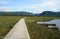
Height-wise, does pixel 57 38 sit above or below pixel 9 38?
below

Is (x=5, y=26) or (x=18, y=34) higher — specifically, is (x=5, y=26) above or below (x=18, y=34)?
below

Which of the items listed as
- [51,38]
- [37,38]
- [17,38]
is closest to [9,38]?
[17,38]

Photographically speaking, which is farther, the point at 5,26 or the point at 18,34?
the point at 5,26

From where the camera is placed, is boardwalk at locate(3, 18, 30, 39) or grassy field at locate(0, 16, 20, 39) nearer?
boardwalk at locate(3, 18, 30, 39)

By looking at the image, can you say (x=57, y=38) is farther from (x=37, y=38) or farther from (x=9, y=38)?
(x=9, y=38)

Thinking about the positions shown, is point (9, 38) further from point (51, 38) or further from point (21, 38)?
point (51, 38)

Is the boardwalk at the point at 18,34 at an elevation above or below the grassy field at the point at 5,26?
above

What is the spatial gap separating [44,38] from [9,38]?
4051mm

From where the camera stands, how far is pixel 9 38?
17.4 meters

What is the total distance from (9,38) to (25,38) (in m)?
1.48

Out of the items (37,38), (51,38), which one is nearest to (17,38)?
(37,38)

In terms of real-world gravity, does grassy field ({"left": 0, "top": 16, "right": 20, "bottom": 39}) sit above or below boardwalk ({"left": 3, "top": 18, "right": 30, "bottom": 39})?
below

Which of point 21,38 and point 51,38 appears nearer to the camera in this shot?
point 21,38

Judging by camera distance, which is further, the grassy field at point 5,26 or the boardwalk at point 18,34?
the grassy field at point 5,26
